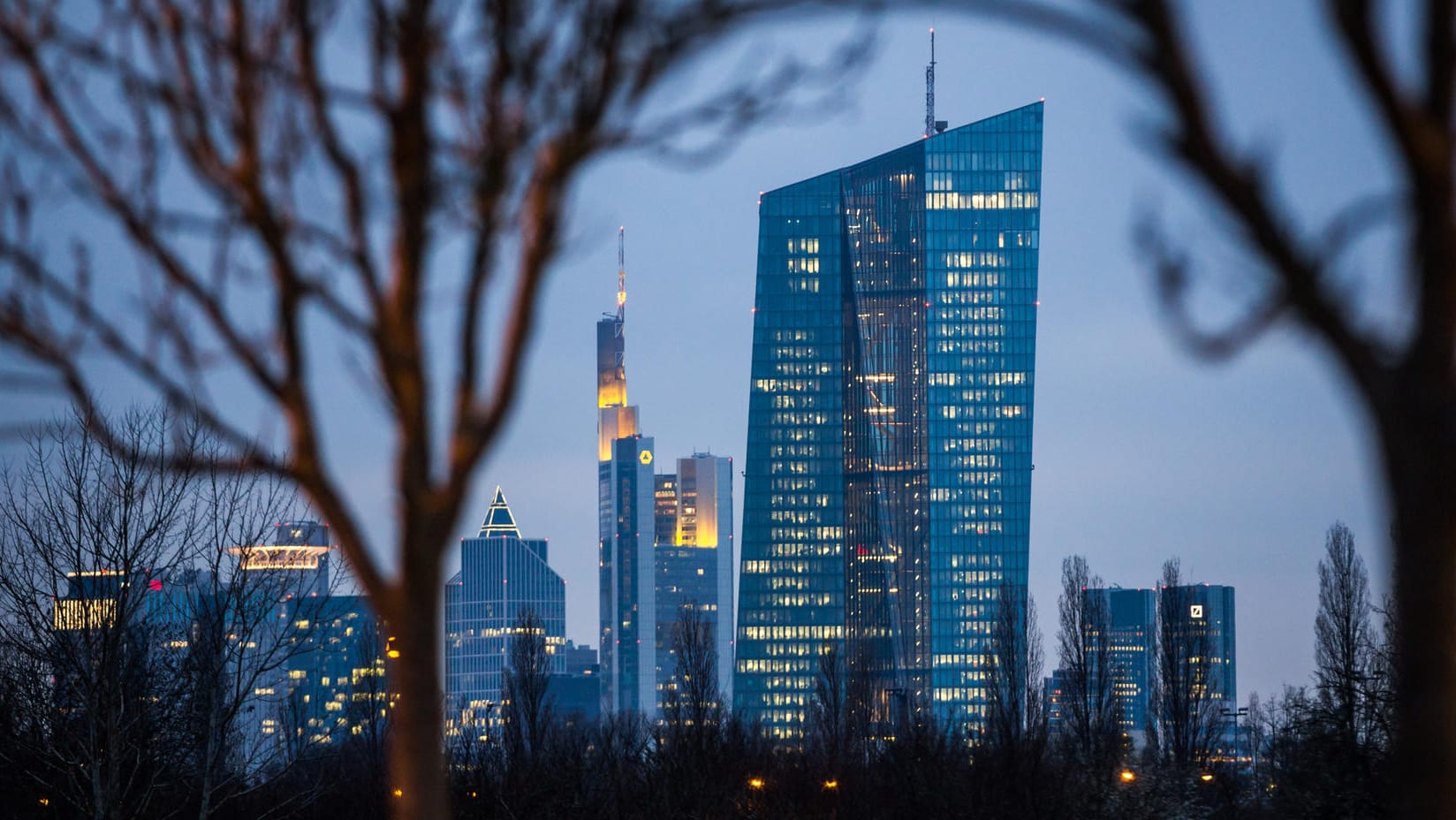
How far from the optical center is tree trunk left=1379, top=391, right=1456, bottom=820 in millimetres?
3320

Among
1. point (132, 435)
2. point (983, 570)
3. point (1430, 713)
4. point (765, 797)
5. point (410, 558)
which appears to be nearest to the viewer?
point (1430, 713)

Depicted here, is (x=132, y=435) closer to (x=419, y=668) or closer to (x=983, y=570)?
(x=419, y=668)

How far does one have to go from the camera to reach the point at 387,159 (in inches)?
173

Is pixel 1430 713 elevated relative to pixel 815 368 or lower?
lower

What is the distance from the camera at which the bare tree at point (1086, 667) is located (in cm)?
5200

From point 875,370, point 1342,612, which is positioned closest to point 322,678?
point 1342,612

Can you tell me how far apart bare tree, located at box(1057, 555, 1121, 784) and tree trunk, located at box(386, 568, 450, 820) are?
35895mm

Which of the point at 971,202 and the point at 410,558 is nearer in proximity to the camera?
the point at 410,558

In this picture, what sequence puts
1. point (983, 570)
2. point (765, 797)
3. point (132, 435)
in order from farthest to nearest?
1. point (983, 570)
2. point (765, 797)
3. point (132, 435)

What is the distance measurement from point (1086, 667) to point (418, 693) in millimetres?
58638

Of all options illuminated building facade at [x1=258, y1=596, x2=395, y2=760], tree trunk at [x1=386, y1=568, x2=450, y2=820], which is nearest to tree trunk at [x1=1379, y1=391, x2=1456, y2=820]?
tree trunk at [x1=386, y1=568, x2=450, y2=820]

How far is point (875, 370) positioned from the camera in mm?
144625

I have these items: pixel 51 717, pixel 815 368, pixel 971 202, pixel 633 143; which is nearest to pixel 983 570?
pixel 815 368

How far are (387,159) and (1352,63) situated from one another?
2481 mm
